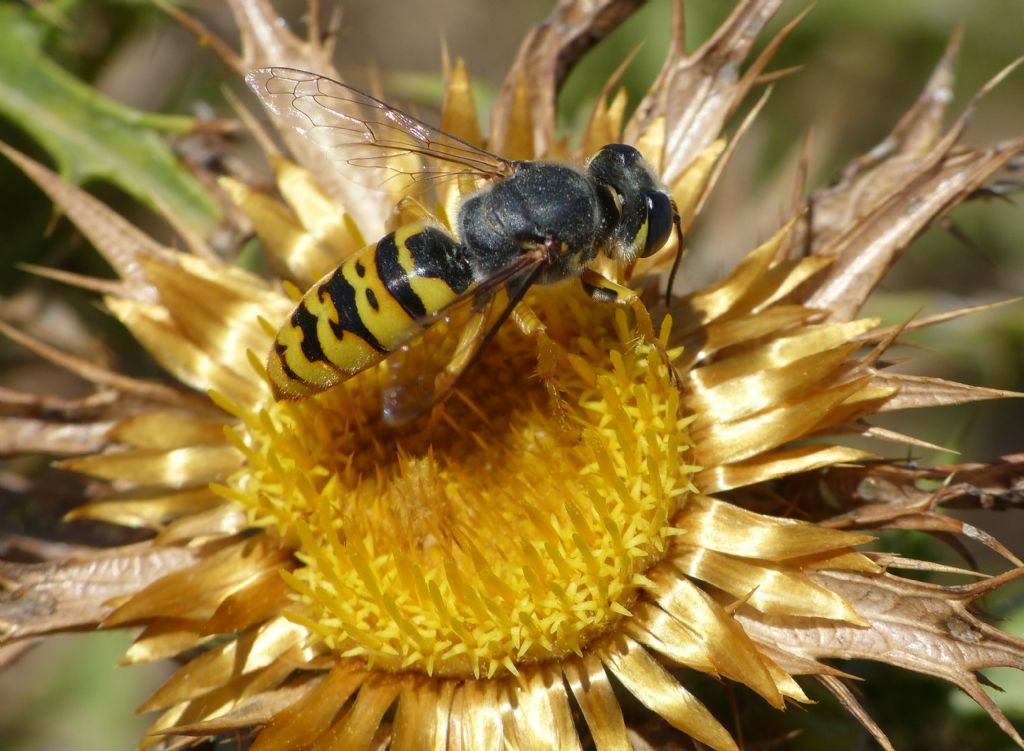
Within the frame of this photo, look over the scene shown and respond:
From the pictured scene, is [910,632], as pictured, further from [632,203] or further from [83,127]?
[83,127]

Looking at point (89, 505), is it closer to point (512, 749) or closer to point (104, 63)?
point (512, 749)

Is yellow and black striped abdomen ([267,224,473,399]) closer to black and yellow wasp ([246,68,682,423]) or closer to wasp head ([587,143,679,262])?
black and yellow wasp ([246,68,682,423])

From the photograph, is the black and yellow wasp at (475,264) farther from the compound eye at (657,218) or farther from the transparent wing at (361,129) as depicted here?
the transparent wing at (361,129)

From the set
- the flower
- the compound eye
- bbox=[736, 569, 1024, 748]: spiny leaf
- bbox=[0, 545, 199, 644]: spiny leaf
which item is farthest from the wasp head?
bbox=[0, 545, 199, 644]: spiny leaf

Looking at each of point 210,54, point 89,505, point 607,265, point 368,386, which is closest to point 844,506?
point 607,265

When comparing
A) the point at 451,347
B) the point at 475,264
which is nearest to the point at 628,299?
the point at 475,264

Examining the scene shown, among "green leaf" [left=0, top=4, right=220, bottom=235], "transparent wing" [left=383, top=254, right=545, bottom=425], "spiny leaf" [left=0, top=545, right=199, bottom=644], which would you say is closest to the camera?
"transparent wing" [left=383, top=254, right=545, bottom=425]
